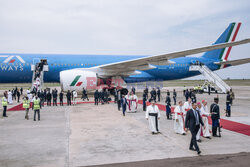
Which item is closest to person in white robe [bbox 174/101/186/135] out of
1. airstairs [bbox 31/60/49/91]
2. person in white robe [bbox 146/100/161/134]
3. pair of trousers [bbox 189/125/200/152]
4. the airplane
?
person in white robe [bbox 146/100/161/134]

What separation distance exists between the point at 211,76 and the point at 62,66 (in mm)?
18053

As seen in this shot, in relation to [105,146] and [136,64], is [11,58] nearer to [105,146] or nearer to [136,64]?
[136,64]

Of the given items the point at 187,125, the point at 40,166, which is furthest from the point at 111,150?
the point at 187,125

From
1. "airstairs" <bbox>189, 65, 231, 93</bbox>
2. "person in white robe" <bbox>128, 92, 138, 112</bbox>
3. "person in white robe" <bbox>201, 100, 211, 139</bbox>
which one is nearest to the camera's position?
"person in white robe" <bbox>201, 100, 211, 139</bbox>

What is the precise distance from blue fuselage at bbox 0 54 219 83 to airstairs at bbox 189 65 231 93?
967 millimetres

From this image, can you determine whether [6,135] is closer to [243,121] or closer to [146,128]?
[146,128]

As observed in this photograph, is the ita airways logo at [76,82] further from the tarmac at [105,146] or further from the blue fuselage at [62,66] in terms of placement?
the tarmac at [105,146]

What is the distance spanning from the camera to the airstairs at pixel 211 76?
22900 millimetres

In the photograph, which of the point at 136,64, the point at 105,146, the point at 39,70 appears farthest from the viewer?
the point at 39,70

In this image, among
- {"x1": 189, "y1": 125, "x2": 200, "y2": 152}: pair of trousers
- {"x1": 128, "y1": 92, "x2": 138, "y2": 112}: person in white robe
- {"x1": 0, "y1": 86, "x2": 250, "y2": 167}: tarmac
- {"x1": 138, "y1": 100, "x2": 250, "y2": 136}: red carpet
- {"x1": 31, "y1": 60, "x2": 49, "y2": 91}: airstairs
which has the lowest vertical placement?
{"x1": 0, "y1": 86, "x2": 250, "y2": 167}: tarmac

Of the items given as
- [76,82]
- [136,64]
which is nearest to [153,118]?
[76,82]

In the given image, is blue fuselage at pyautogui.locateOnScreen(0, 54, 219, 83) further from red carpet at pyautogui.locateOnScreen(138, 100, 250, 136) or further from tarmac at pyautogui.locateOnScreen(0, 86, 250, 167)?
red carpet at pyautogui.locateOnScreen(138, 100, 250, 136)

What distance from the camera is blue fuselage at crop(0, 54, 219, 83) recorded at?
20562 mm

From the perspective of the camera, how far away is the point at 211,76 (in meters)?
24.3
